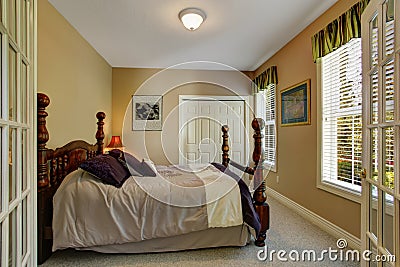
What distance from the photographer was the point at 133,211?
2.30 meters

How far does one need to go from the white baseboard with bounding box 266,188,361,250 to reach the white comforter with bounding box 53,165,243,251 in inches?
45.8

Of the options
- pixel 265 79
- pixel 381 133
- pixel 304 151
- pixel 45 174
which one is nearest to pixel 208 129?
pixel 265 79

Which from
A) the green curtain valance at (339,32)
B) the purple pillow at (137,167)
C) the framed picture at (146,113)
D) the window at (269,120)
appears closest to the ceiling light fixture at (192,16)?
the green curtain valance at (339,32)

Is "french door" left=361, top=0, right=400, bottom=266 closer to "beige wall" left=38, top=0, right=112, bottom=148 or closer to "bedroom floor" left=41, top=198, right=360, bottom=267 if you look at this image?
"bedroom floor" left=41, top=198, right=360, bottom=267

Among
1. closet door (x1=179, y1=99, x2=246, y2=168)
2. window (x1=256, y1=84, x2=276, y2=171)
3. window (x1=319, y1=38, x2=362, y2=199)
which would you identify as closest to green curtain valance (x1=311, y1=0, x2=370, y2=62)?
window (x1=319, y1=38, x2=362, y2=199)

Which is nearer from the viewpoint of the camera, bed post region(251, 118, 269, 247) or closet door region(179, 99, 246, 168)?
bed post region(251, 118, 269, 247)

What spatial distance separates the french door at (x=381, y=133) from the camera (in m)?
1.30

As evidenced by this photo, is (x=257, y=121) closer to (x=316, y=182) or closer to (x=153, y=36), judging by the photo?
(x=316, y=182)

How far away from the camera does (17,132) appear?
1135mm

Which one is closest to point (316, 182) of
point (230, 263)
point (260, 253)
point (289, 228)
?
point (289, 228)

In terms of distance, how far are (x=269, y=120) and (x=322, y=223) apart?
7.90 feet

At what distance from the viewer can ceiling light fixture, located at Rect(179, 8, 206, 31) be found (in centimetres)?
301

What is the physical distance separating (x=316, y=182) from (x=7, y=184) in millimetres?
3209

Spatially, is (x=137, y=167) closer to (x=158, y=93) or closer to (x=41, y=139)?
(x=41, y=139)
